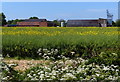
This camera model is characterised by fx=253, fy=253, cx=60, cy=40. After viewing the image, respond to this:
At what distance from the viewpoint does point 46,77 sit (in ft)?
13.8

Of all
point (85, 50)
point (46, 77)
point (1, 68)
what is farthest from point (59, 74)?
point (85, 50)

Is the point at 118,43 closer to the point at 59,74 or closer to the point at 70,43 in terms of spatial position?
the point at 70,43

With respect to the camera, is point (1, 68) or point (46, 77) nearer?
point (46, 77)

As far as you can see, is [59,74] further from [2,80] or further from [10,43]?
[10,43]

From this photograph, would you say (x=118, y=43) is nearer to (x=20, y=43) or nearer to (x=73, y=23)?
(x=20, y=43)

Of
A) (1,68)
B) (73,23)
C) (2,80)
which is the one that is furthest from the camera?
(73,23)

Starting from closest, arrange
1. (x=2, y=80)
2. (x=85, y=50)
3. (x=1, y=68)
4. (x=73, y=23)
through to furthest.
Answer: (x=2, y=80)
(x=1, y=68)
(x=85, y=50)
(x=73, y=23)

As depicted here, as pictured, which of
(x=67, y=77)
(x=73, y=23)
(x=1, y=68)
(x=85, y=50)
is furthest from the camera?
(x=73, y=23)

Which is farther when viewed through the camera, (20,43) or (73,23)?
(73,23)

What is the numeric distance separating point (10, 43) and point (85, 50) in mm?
2220

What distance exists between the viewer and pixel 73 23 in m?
25.8

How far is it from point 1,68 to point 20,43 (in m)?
2.47

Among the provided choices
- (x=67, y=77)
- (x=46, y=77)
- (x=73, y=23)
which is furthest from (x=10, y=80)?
(x=73, y=23)

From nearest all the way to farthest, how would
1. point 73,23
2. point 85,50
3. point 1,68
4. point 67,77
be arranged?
point 67,77 → point 1,68 → point 85,50 → point 73,23
